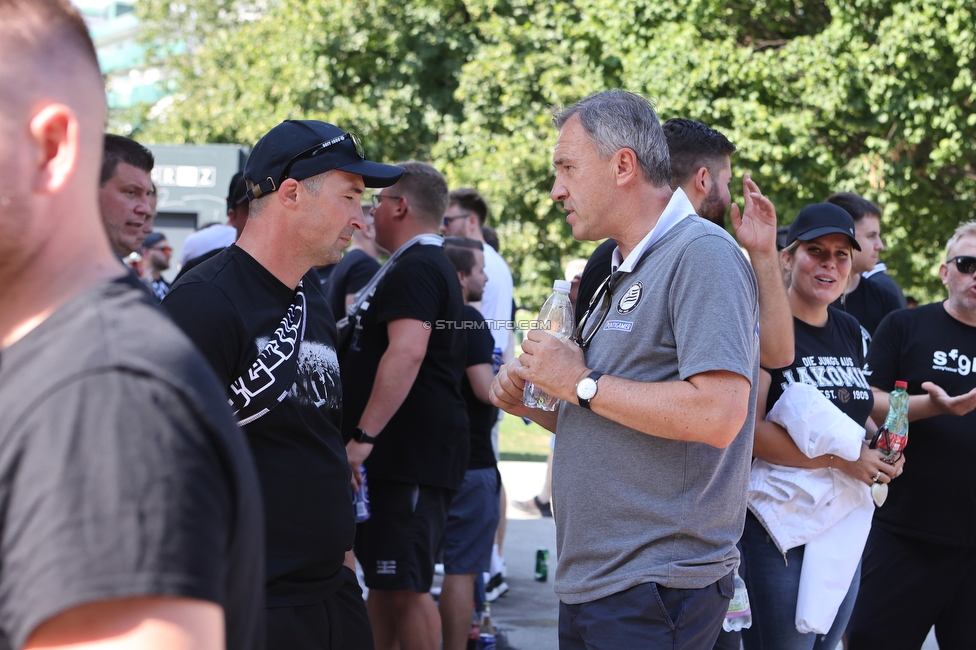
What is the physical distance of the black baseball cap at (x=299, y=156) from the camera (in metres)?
2.88

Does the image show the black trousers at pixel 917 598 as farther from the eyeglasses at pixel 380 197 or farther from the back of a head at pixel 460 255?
the eyeglasses at pixel 380 197

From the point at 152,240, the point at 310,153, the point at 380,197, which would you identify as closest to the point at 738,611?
the point at 310,153

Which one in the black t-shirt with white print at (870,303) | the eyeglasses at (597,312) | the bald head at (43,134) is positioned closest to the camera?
the bald head at (43,134)

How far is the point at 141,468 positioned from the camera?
969 mm

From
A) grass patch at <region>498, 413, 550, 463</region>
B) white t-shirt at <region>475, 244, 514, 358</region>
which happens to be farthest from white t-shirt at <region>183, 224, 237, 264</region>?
grass patch at <region>498, 413, 550, 463</region>

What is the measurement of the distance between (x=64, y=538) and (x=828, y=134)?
14.5m

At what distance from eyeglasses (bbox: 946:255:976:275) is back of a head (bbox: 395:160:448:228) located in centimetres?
247

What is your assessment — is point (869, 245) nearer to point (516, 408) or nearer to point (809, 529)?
point (809, 529)

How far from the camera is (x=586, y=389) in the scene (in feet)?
8.21

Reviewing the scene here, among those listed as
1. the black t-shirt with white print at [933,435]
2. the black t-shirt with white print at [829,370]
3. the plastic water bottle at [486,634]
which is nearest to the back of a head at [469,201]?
the plastic water bottle at [486,634]

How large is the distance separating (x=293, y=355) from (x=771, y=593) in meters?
2.07

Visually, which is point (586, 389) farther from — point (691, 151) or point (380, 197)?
point (380, 197)

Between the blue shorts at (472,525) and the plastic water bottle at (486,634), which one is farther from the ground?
the blue shorts at (472,525)

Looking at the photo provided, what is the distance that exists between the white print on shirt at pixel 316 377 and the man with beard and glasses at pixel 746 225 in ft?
2.97
